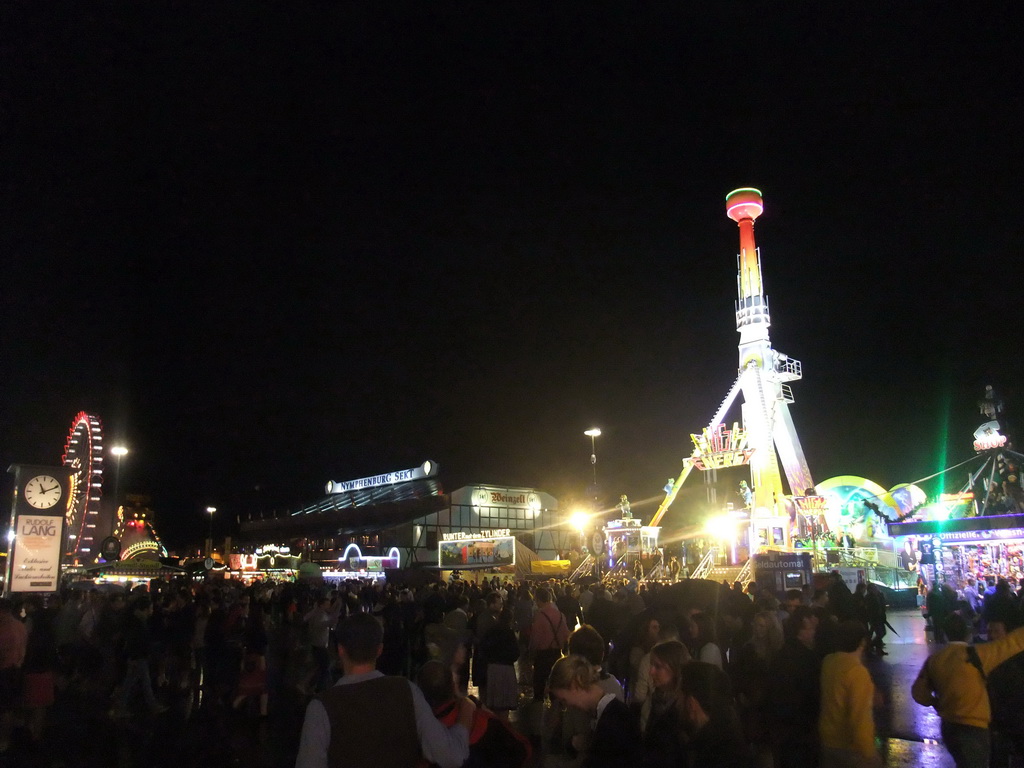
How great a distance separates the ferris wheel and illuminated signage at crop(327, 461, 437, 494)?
28.6 meters

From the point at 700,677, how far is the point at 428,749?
5.04 ft

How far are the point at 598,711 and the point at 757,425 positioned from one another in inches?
1598

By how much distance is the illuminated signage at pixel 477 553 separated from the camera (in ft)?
127

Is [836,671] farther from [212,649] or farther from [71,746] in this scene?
[212,649]

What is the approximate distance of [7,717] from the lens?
8.17 meters

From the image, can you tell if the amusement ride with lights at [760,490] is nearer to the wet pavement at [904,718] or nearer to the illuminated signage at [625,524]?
the illuminated signage at [625,524]

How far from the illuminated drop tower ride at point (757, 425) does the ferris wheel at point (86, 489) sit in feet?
89.0

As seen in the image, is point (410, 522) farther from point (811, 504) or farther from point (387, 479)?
point (811, 504)

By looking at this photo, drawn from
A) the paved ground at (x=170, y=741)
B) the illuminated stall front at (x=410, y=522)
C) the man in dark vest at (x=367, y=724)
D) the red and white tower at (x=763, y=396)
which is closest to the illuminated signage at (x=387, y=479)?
the illuminated stall front at (x=410, y=522)

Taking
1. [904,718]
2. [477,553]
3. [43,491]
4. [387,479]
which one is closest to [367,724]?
[904,718]

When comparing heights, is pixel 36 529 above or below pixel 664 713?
above

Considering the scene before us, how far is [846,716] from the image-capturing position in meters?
4.54

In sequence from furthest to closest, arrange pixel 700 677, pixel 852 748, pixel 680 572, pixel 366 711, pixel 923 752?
pixel 680 572 → pixel 923 752 → pixel 852 748 → pixel 700 677 → pixel 366 711

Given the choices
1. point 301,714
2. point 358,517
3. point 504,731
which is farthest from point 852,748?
point 358,517
